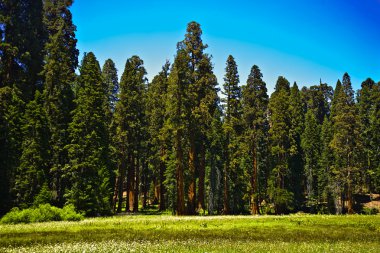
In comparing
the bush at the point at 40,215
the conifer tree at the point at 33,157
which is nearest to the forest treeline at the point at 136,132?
the conifer tree at the point at 33,157

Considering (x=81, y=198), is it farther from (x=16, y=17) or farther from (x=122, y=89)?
(x=16, y=17)

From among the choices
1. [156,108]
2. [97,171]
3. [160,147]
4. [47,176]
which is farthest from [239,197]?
[47,176]

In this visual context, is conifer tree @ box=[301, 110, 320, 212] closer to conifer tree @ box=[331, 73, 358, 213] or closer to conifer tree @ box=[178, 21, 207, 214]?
conifer tree @ box=[331, 73, 358, 213]

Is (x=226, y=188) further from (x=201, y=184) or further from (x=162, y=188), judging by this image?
(x=162, y=188)

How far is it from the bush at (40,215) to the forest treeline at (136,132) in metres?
3.23

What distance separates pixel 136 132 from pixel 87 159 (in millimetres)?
15762

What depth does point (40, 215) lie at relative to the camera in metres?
31.5

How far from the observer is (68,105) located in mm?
44062

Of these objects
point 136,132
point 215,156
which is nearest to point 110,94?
point 136,132

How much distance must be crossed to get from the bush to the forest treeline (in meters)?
3.23

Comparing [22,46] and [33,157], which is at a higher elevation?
[22,46]

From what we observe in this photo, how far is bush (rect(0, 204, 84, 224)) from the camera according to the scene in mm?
30344

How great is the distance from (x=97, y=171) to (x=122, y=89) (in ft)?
52.0

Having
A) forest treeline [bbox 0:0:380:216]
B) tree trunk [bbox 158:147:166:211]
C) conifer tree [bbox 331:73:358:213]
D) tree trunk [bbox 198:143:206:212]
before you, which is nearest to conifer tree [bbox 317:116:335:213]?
forest treeline [bbox 0:0:380:216]
